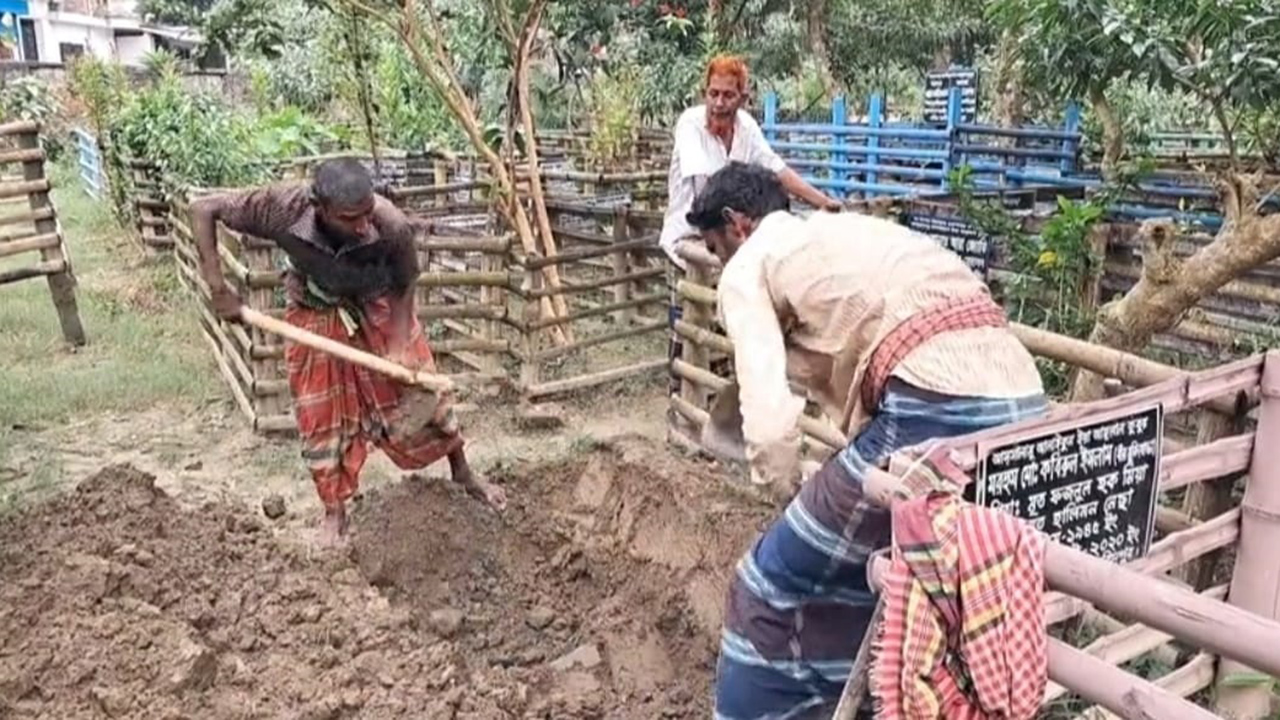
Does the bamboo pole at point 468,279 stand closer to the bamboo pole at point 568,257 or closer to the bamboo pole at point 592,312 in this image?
the bamboo pole at point 568,257

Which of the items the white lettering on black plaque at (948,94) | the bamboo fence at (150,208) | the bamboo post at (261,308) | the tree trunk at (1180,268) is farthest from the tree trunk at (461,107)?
the white lettering on black plaque at (948,94)

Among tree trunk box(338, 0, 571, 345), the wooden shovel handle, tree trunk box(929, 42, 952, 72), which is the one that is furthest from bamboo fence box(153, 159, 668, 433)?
tree trunk box(929, 42, 952, 72)

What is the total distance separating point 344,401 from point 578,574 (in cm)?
114

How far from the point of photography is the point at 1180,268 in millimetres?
3896

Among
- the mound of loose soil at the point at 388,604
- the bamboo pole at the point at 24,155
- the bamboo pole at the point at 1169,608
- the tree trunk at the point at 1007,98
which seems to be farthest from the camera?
the tree trunk at the point at 1007,98

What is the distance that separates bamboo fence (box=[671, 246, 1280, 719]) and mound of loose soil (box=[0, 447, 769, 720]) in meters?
1.41

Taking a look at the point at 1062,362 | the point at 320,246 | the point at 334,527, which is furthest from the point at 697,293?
the point at 1062,362

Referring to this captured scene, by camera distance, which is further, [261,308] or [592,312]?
[592,312]

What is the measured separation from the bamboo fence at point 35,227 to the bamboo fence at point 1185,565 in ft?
21.6

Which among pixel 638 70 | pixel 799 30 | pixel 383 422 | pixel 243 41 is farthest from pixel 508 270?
pixel 799 30

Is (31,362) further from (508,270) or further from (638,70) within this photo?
(638,70)

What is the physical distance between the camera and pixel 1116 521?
82.9 inches

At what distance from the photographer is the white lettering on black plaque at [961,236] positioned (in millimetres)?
5742

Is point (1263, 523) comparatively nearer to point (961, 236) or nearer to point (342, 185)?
point (342, 185)
